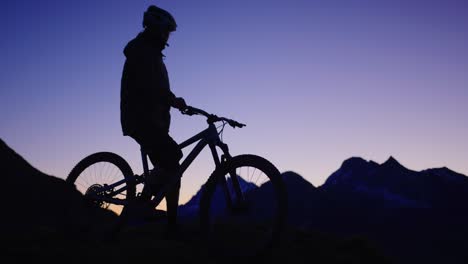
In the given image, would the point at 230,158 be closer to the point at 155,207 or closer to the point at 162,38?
the point at 155,207

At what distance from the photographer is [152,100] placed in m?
6.11

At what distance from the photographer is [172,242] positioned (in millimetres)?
6520

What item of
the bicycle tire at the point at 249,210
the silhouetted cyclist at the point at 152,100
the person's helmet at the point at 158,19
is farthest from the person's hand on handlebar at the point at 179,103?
the person's helmet at the point at 158,19

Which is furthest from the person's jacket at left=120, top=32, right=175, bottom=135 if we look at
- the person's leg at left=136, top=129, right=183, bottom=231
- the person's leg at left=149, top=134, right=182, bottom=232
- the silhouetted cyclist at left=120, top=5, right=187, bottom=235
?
the person's leg at left=149, top=134, right=182, bottom=232

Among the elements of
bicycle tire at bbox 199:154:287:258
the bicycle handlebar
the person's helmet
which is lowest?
bicycle tire at bbox 199:154:287:258

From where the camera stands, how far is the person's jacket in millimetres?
6078

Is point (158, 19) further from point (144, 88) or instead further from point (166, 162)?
point (166, 162)

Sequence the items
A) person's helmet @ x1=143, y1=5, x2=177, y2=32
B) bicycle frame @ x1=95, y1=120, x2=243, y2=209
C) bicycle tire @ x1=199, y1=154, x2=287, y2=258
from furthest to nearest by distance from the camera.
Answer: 1. person's helmet @ x1=143, y1=5, x2=177, y2=32
2. bicycle frame @ x1=95, y1=120, x2=243, y2=209
3. bicycle tire @ x1=199, y1=154, x2=287, y2=258

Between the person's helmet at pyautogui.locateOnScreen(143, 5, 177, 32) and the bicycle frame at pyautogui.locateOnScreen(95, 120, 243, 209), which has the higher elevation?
the person's helmet at pyautogui.locateOnScreen(143, 5, 177, 32)

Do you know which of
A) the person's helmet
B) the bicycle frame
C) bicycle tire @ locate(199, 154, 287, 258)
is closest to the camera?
bicycle tire @ locate(199, 154, 287, 258)

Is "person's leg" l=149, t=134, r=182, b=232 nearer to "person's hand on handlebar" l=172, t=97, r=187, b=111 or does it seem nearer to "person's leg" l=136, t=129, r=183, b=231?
"person's leg" l=136, t=129, r=183, b=231

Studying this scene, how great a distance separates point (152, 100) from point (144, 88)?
0.73ft

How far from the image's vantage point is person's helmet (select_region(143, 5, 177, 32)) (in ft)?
20.2

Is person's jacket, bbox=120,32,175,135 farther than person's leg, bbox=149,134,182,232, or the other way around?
person's jacket, bbox=120,32,175,135
